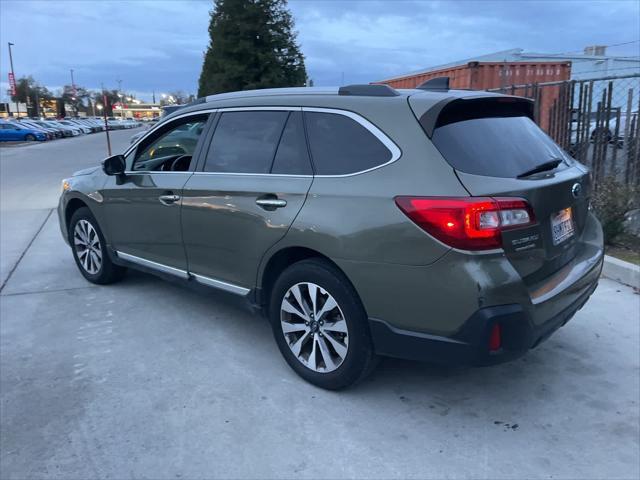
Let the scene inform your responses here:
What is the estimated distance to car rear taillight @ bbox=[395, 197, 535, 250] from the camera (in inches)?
103

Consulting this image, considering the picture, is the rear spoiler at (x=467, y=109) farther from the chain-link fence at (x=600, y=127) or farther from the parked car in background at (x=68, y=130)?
the parked car in background at (x=68, y=130)

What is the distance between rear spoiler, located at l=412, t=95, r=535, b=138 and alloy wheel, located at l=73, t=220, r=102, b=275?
3.57m

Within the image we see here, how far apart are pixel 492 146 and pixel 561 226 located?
0.61 meters

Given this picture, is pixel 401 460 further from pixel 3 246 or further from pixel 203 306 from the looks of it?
pixel 3 246

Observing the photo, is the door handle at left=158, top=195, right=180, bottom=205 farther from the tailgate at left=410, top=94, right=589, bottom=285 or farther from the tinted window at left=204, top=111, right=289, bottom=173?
the tailgate at left=410, top=94, right=589, bottom=285

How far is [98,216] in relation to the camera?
16.6 ft

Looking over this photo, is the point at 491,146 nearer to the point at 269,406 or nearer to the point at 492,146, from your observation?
the point at 492,146

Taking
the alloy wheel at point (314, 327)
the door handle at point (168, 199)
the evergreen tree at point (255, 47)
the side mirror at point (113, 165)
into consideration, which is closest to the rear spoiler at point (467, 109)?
the alloy wheel at point (314, 327)

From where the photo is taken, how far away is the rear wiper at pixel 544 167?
116 inches

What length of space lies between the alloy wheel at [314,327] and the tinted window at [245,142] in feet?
2.83

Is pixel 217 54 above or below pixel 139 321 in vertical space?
above

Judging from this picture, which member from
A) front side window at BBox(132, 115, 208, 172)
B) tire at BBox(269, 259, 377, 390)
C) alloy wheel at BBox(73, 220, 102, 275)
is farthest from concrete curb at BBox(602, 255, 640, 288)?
Result: alloy wheel at BBox(73, 220, 102, 275)

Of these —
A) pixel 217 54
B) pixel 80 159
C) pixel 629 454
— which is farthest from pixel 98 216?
pixel 217 54

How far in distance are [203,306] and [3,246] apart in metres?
3.91
